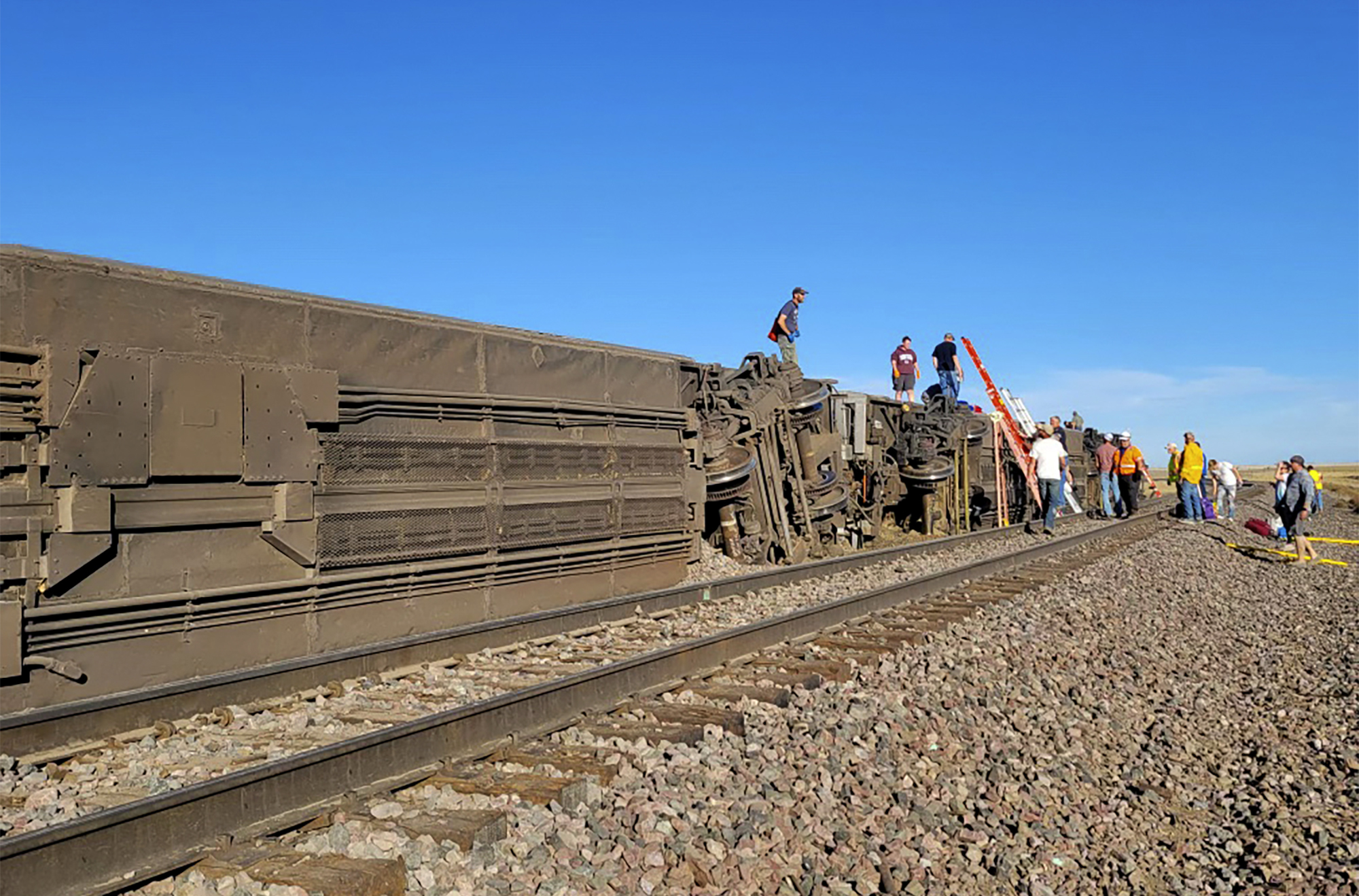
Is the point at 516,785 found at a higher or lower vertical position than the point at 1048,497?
lower

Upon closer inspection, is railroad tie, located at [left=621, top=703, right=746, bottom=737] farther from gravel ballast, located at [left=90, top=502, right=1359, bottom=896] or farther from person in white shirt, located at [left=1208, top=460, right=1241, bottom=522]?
person in white shirt, located at [left=1208, top=460, right=1241, bottom=522]

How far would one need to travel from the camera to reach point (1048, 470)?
2177 cm

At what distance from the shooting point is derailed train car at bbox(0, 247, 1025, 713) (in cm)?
677

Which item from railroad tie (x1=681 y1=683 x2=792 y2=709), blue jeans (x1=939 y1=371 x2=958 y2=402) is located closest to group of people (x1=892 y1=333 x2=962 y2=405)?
blue jeans (x1=939 y1=371 x2=958 y2=402)

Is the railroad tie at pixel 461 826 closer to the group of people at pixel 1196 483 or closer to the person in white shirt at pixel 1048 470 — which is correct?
the person in white shirt at pixel 1048 470

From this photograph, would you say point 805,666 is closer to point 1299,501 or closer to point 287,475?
point 287,475

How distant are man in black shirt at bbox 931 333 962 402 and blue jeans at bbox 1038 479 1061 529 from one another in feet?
12.8

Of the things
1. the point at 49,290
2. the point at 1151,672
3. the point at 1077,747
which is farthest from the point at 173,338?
the point at 1151,672

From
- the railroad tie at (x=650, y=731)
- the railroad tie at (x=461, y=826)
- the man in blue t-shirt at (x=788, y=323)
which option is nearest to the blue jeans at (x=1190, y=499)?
the man in blue t-shirt at (x=788, y=323)

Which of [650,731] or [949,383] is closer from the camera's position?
[650,731]

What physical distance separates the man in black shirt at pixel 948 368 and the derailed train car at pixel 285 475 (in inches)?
539

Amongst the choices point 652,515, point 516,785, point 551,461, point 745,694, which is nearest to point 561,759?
point 516,785

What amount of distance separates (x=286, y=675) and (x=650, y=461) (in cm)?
615

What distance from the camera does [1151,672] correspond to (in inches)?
350
